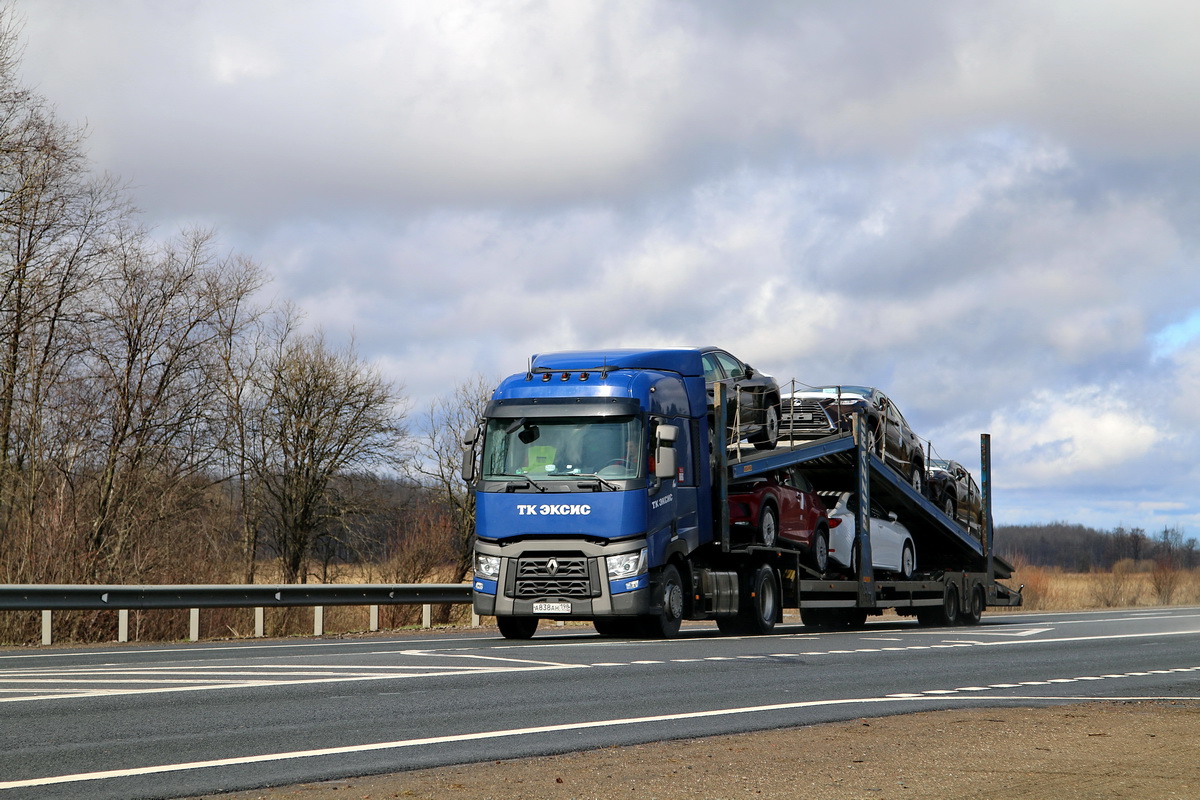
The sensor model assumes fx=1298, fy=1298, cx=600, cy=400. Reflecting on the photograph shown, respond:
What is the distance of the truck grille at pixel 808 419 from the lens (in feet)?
66.9

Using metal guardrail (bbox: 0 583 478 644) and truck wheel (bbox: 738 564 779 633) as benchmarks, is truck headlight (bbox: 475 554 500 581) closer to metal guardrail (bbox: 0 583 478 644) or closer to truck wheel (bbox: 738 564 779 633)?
truck wheel (bbox: 738 564 779 633)

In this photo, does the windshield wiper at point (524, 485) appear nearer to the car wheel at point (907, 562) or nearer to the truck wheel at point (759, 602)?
the truck wheel at point (759, 602)

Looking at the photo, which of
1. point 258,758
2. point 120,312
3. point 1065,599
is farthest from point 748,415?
point 1065,599

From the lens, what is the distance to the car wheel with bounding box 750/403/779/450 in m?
19.1

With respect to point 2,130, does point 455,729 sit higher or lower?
lower

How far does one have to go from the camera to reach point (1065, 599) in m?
48.1

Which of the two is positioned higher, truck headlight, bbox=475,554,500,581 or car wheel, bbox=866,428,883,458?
car wheel, bbox=866,428,883,458

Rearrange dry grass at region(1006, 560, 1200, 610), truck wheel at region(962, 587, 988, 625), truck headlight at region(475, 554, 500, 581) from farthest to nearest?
dry grass at region(1006, 560, 1200, 610) < truck wheel at region(962, 587, 988, 625) < truck headlight at region(475, 554, 500, 581)

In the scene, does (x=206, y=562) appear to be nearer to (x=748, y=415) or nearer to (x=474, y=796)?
(x=748, y=415)

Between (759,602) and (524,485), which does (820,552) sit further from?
(524,485)

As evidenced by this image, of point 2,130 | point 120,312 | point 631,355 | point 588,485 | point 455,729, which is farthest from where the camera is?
point 120,312

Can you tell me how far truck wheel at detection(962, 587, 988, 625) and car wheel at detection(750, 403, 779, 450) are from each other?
809 cm

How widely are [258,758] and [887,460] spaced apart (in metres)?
16.0

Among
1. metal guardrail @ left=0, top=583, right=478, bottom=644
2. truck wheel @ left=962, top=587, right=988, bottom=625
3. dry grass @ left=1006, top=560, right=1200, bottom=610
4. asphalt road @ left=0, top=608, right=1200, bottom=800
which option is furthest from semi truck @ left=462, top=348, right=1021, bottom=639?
dry grass @ left=1006, top=560, right=1200, bottom=610
